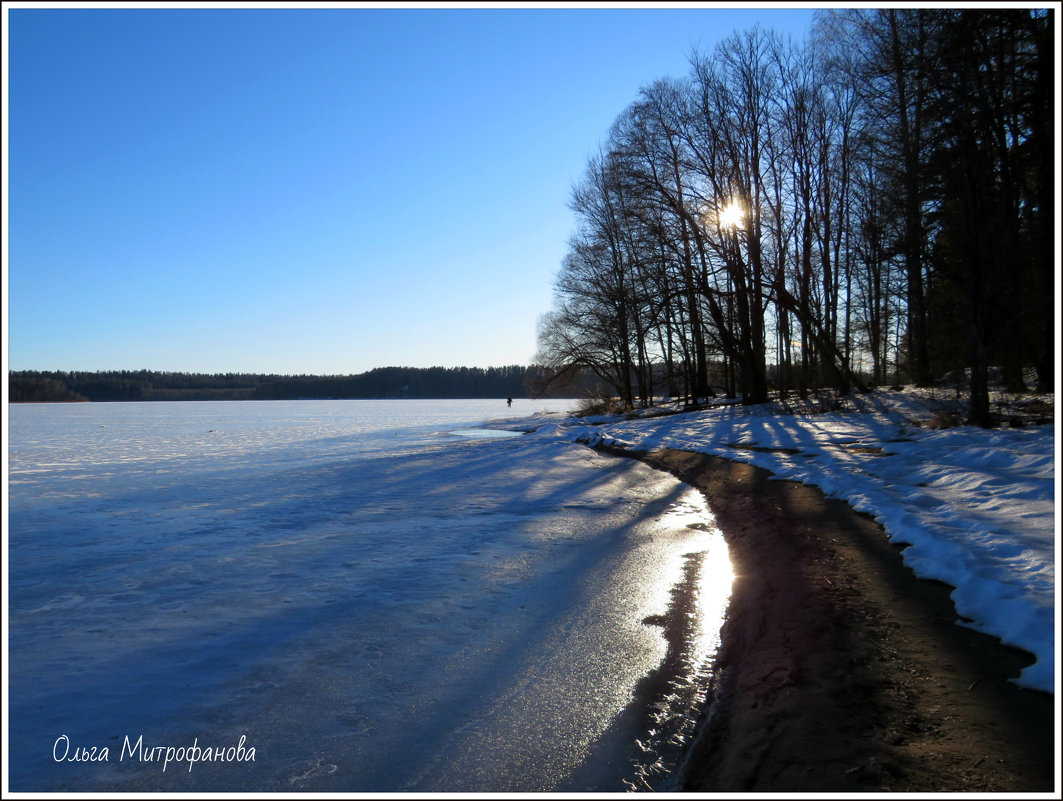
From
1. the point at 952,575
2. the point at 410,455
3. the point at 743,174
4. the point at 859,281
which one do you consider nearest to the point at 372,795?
the point at 952,575

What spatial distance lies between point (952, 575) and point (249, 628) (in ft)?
17.9

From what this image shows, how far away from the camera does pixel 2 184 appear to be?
389 centimetres

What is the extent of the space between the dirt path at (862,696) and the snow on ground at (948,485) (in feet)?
0.87

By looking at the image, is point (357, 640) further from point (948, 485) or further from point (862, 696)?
point (948, 485)

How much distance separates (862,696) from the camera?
3.36m

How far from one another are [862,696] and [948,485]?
5.88 meters

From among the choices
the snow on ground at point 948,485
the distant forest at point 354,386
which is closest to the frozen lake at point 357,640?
the snow on ground at point 948,485

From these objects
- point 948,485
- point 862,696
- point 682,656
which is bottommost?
point 682,656

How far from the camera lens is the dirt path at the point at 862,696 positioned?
2699 mm

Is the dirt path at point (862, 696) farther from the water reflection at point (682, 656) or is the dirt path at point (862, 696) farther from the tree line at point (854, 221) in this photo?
the tree line at point (854, 221)

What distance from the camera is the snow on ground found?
168 inches

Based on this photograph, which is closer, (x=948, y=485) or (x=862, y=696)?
(x=862, y=696)

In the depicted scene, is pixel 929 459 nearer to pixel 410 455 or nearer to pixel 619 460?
pixel 619 460

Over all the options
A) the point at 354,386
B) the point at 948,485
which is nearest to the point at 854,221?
the point at 948,485
